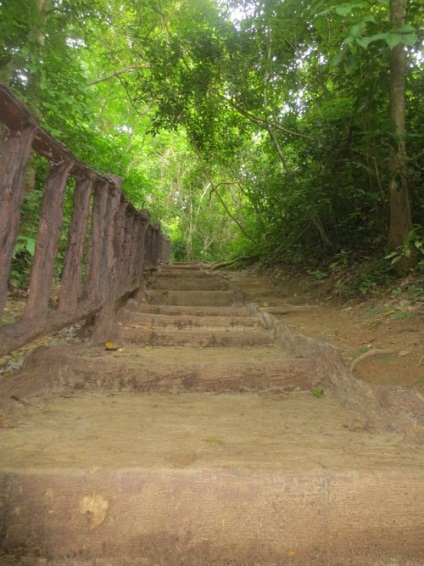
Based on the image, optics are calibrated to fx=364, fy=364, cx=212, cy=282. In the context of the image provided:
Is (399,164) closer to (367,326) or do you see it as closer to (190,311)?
(367,326)

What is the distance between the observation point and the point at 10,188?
4.81 feet

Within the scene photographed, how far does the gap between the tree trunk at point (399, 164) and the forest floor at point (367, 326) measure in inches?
29.3

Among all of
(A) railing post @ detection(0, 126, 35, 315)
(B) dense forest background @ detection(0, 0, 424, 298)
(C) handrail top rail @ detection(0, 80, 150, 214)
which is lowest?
(A) railing post @ detection(0, 126, 35, 315)

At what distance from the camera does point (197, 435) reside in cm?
150

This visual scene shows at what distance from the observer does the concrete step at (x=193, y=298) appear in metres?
4.65

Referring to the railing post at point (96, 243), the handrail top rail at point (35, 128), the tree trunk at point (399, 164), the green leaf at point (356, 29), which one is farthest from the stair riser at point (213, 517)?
the tree trunk at point (399, 164)

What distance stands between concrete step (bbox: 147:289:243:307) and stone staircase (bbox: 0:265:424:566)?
2772mm

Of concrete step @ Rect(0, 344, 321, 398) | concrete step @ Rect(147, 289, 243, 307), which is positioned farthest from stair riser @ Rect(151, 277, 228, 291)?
concrete step @ Rect(0, 344, 321, 398)

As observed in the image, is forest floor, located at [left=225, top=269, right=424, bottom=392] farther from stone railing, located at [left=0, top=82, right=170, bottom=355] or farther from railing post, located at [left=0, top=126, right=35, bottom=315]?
railing post, located at [left=0, top=126, right=35, bottom=315]

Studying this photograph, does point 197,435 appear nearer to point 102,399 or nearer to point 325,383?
point 102,399

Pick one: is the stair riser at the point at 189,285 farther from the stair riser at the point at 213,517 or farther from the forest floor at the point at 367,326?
the stair riser at the point at 213,517

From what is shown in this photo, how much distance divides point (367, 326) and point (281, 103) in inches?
246

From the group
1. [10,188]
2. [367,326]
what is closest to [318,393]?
[10,188]

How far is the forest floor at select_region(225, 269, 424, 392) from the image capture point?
2771mm
